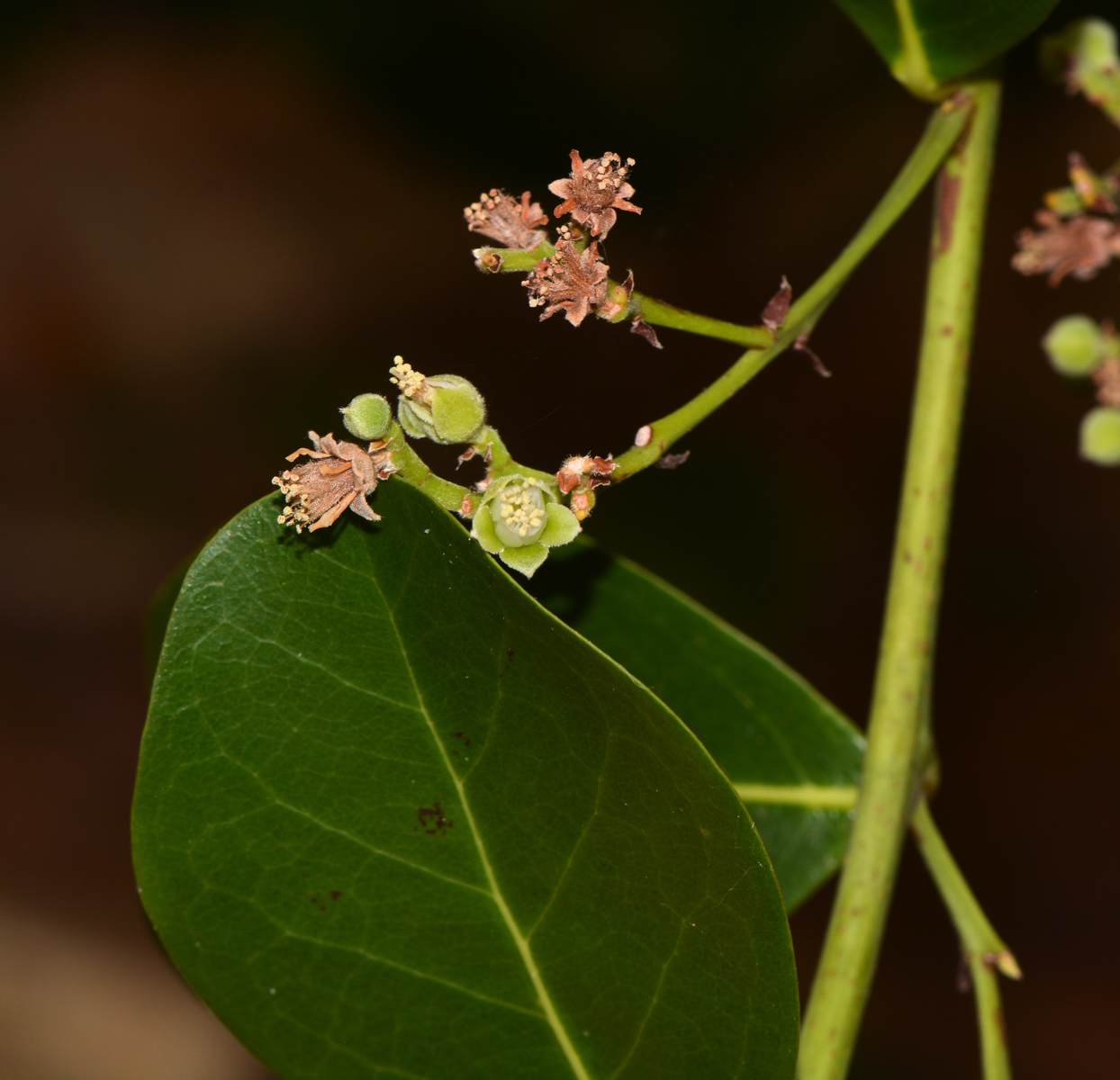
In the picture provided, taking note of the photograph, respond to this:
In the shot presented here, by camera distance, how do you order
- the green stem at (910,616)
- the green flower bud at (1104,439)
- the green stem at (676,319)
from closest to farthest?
1. the green stem at (676,319)
2. the green stem at (910,616)
3. the green flower bud at (1104,439)

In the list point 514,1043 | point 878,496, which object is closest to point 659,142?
point 514,1043

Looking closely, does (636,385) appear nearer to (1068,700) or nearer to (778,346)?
(1068,700)

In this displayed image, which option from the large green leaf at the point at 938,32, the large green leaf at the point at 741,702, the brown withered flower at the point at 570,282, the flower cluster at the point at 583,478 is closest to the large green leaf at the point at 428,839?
the flower cluster at the point at 583,478

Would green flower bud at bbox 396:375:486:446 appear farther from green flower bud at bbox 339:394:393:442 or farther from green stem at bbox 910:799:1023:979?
green stem at bbox 910:799:1023:979

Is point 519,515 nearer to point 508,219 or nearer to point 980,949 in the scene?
point 508,219

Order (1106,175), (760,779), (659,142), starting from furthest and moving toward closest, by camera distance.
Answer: (659,142) → (760,779) → (1106,175)

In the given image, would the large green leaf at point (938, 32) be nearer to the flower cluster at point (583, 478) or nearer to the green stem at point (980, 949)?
the flower cluster at point (583, 478)

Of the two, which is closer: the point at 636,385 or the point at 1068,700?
the point at 636,385
